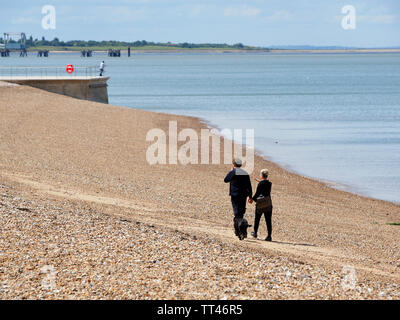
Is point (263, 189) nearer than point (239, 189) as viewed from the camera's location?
No

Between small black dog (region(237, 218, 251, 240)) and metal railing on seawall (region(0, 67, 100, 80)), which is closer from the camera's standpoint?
small black dog (region(237, 218, 251, 240))

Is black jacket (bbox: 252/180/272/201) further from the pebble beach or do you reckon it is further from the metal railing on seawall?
the metal railing on seawall

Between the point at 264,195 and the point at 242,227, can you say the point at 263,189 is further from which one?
the point at 242,227

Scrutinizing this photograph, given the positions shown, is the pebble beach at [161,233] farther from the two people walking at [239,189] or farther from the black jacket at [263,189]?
the black jacket at [263,189]

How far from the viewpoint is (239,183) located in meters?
10.9

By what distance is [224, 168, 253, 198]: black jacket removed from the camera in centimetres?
1087

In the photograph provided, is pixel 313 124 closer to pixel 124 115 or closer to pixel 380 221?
pixel 124 115

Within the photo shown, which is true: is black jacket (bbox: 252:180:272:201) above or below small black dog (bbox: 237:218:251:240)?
above

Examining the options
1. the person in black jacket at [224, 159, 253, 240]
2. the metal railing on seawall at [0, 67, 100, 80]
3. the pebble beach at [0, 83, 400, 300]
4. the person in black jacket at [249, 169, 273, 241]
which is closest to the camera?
the pebble beach at [0, 83, 400, 300]

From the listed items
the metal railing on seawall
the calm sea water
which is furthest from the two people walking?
the metal railing on seawall

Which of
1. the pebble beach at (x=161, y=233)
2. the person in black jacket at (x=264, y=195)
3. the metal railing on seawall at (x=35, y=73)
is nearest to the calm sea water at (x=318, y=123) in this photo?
the pebble beach at (x=161, y=233)

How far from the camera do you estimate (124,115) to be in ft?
115

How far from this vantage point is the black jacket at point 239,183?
428 inches

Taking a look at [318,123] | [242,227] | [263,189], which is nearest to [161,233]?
[242,227]
